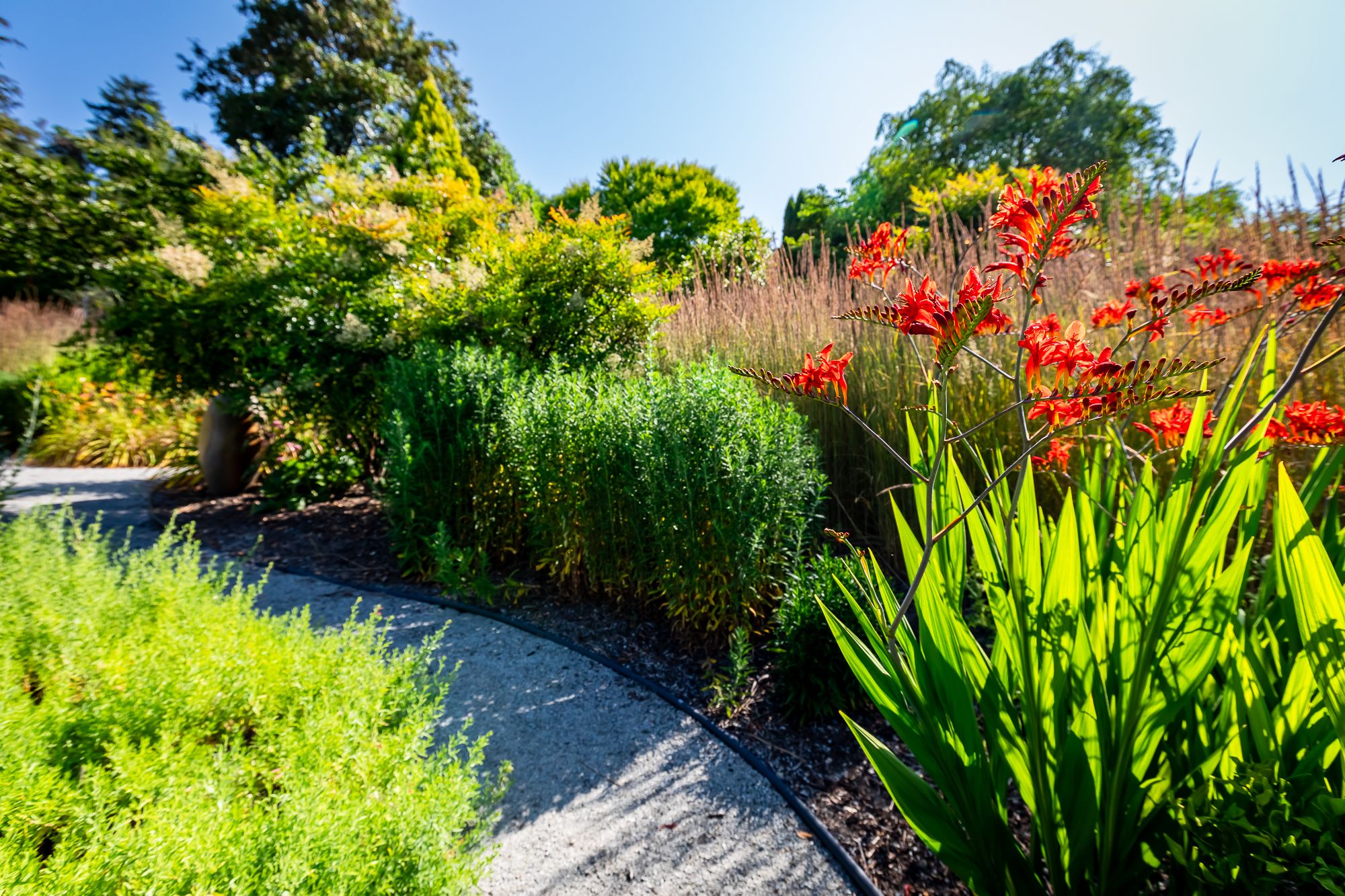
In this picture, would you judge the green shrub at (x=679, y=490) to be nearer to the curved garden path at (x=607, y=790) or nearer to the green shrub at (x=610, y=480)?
the green shrub at (x=610, y=480)

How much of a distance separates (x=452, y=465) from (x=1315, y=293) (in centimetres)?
344

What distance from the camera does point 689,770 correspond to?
1829mm

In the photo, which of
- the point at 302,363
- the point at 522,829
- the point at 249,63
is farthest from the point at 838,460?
the point at 249,63

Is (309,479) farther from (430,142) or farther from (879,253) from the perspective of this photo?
(430,142)

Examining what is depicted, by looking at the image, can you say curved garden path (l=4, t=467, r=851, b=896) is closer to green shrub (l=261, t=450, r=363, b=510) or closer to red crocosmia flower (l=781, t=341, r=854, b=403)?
red crocosmia flower (l=781, t=341, r=854, b=403)

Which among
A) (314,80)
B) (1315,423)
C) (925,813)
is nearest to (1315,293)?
(1315,423)

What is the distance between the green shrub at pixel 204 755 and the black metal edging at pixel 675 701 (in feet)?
2.33

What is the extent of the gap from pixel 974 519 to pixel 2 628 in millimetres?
2579

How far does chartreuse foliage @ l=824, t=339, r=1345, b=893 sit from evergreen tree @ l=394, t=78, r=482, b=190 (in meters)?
9.90

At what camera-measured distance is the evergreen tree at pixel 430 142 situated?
9.75 metres

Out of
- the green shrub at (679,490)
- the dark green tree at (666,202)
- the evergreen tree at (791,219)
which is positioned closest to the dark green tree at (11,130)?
the green shrub at (679,490)

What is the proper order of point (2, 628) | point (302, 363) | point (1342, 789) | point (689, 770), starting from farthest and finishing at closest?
1. point (302, 363)
2. point (689, 770)
3. point (2, 628)
4. point (1342, 789)

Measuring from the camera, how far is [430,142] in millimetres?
9641

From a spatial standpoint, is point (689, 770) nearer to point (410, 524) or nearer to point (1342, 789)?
point (1342, 789)
